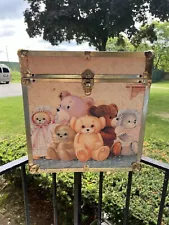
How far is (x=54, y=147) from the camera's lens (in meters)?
0.60

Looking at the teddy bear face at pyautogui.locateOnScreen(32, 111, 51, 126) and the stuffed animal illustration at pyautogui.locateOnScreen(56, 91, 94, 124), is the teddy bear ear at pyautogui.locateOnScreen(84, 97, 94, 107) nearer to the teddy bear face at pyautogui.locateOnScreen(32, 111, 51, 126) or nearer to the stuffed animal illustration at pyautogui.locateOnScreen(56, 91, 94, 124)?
the stuffed animal illustration at pyautogui.locateOnScreen(56, 91, 94, 124)

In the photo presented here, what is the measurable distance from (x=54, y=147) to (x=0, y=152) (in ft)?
4.63

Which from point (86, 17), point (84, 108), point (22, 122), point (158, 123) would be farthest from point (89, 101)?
point (86, 17)

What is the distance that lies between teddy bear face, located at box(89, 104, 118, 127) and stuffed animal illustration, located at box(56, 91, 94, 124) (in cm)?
2

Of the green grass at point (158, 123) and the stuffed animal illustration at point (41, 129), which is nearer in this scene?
the stuffed animal illustration at point (41, 129)

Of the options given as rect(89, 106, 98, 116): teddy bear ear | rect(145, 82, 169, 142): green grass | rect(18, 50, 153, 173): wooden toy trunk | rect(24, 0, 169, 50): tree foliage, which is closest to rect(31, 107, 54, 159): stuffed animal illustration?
rect(18, 50, 153, 173): wooden toy trunk

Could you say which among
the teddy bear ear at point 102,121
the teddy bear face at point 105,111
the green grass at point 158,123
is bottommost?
the green grass at point 158,123

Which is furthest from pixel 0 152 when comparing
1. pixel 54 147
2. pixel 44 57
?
pixel 44 57

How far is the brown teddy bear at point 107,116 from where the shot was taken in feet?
1.86

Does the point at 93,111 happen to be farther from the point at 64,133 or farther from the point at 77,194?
the point at 77,194

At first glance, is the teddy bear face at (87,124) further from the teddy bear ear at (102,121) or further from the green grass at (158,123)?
the green grass at (158,123)

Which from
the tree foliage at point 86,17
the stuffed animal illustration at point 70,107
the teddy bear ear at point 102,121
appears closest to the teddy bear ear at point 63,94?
the stuffed animal illustration at point 70,107

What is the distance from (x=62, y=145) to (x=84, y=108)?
122 millimetres

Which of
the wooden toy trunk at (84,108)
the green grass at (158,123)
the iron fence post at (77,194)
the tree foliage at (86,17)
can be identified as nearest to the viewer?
the wooden toy trunk at (84,108)
